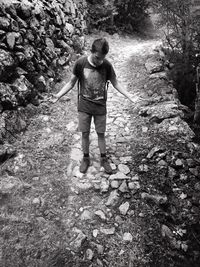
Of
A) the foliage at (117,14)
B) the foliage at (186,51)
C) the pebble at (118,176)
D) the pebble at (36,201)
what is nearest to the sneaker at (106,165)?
the pebble at (118,176)

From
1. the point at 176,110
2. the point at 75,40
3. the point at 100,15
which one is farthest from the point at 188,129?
the point at 100,15

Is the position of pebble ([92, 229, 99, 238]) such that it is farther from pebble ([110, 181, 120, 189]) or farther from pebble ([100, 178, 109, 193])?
pebble ([110, 181, 120, 189])

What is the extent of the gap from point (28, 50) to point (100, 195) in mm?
3354

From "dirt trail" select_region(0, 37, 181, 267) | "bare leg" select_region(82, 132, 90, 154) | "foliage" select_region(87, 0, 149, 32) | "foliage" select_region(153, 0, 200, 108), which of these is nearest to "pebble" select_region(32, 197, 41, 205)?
"dirt trail" select_region(0, 37, 181, 267)

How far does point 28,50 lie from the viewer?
5.41m

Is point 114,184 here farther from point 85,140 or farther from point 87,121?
point 87,121

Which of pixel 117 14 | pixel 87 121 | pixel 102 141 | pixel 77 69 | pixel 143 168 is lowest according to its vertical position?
pixel 143 168

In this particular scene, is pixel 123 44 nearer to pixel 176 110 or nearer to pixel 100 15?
pixel 100 15

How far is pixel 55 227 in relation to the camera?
325 centimetres

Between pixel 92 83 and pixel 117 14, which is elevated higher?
pixel 92 83

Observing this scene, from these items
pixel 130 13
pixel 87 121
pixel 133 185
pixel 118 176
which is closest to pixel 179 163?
pixel 133 185

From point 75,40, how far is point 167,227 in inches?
250

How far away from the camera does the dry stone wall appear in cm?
473

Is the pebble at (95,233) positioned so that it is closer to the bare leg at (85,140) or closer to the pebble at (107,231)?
the pebble at (107,231)
